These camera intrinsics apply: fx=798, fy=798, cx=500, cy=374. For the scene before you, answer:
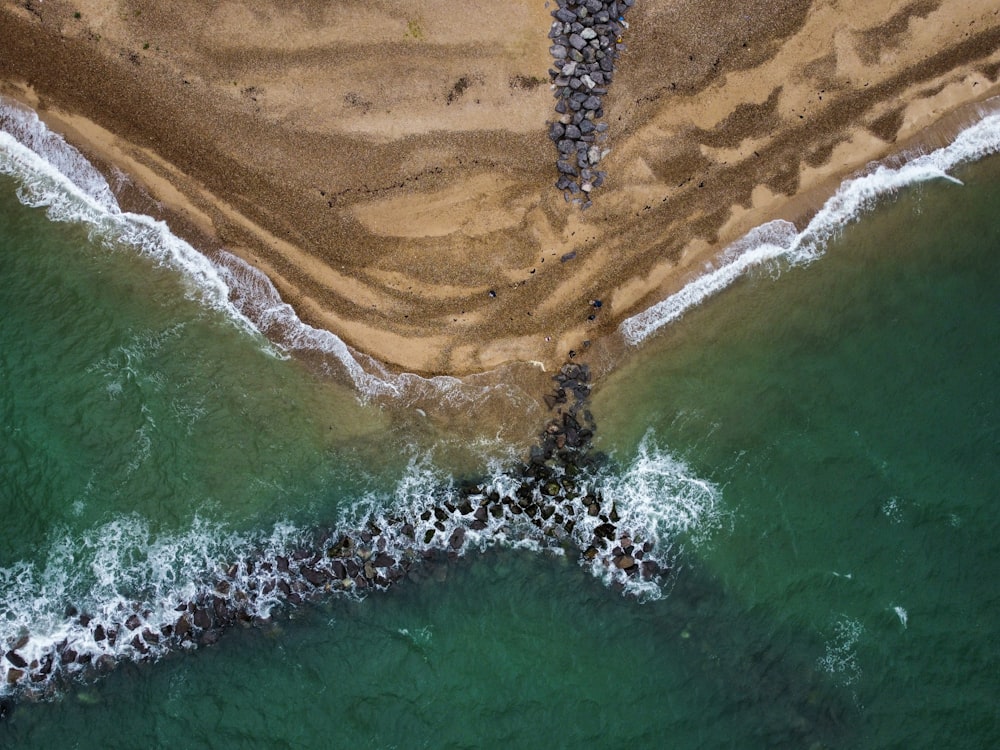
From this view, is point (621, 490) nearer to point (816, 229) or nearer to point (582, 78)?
point (816, 229)

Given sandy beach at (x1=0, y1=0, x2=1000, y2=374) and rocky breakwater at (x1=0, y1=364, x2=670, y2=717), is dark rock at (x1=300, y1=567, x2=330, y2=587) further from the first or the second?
sandy beach at (x1=0, y1=0, x2=1000, y2=374)

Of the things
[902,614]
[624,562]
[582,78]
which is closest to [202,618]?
[624,562]

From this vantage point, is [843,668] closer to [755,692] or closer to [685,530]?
[755,692]

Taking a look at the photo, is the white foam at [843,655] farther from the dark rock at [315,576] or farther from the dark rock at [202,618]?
the dark rock at [202,618]

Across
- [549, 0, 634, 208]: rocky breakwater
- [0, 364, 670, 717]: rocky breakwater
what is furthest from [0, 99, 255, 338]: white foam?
[549, 0, 634, 208]: rocky breakwater

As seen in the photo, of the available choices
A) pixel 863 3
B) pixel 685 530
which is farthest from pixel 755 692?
pixel 863 3

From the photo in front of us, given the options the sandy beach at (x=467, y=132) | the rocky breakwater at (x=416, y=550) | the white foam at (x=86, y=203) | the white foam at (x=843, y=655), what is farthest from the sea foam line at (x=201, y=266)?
the white foam at (x=843, y=655)
